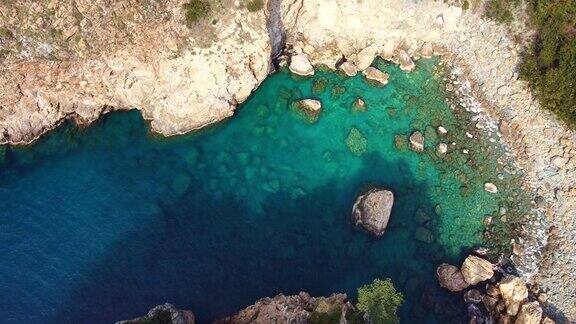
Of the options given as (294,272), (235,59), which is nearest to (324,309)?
(294,272)

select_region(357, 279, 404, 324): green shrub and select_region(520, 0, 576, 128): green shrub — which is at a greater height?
select_region(520, 0, 576, 128): green shrub

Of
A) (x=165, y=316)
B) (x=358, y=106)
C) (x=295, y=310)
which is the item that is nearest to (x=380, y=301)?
(x=295, y=310)

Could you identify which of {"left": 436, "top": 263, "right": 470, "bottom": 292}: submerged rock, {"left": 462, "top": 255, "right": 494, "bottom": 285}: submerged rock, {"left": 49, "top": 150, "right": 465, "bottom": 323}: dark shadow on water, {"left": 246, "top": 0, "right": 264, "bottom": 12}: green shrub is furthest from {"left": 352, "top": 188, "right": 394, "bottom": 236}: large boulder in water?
{"left": 246, "top": 0, "right": 264, "bottom": 12}: green shrub

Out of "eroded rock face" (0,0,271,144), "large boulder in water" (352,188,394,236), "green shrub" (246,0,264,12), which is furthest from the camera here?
"green shrub" (246,0,264,12)

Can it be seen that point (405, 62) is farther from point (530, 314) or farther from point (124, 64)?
point (124, 64)

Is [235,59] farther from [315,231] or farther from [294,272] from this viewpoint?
[294,272]

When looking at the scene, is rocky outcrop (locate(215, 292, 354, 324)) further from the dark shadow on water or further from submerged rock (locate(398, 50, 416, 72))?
submerged rock (locate(398, 50, 416, 72))
